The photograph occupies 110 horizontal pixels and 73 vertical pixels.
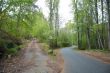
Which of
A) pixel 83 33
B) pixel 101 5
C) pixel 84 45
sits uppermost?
pixel 101 5

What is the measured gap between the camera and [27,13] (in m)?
15.9

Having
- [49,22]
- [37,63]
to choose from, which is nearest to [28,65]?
[37,63]

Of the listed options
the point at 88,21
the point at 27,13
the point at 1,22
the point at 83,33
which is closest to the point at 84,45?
the point at 83,33

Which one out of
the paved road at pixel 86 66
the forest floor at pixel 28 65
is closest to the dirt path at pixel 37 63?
the forest floor at pixel 28 65

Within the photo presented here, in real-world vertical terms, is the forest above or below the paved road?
above

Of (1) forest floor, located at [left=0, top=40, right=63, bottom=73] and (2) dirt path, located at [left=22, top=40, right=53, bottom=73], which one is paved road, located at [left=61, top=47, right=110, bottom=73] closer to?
(1) forest floor, located at [left=0, top=40, right=63, bottom=73]

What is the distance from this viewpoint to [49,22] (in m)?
36.3

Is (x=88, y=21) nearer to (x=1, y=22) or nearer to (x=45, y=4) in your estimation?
(x=45, y=4)

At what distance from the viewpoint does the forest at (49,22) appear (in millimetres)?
14087

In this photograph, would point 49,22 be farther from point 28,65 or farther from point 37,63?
point 28,65

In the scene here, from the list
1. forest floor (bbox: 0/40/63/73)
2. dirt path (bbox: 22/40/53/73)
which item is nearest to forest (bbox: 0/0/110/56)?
forest floor (bbox: 0/40/63/73)

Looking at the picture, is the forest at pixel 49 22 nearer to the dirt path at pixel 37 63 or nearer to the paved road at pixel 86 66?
the dirt path at pixel 37 63

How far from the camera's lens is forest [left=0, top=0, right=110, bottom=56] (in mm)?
14087

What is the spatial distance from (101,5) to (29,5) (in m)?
16.9
